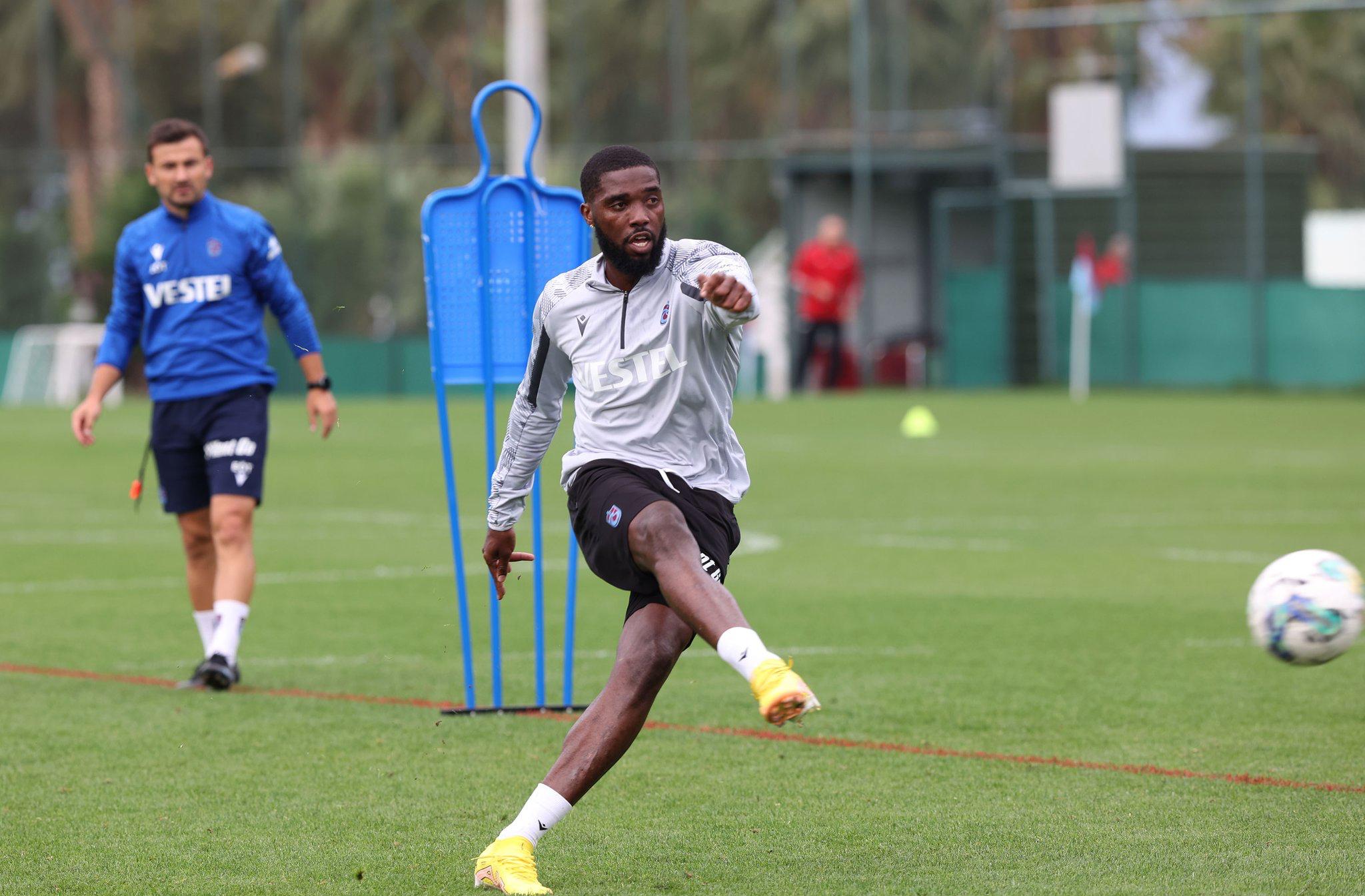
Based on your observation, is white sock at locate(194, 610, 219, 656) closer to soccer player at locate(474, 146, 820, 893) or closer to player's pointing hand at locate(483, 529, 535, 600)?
player's pointing hand at locate(483, 529, 535, 600)

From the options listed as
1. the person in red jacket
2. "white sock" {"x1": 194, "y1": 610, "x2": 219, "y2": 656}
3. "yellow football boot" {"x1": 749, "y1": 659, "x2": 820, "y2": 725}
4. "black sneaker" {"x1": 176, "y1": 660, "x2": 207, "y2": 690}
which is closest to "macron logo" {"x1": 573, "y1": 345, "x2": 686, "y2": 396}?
"yellow football boot" {"x1": 749, "y1": 659, "x2": 820, "y2": 725}

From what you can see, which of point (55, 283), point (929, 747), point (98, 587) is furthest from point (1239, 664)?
point (55, 283)

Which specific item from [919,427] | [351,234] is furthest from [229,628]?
[351,234]

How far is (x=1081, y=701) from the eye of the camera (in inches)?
305

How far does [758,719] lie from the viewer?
7551mm

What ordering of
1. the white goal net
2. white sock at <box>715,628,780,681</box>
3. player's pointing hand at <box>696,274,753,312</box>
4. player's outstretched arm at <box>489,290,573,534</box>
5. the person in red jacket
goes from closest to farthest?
white sock at <box>715,628,780,681</box> → player's pointing hand at <box>696,274,753,312</box> → player's outstretched arm at <box>489,290,573,534</box> → the person in red jacket → the white goal net

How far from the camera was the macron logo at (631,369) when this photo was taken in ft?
17.2

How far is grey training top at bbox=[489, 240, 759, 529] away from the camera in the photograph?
5.24 meters

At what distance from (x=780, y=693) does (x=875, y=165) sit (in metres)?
31.7

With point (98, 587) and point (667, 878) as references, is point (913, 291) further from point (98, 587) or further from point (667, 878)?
point (667, 878)

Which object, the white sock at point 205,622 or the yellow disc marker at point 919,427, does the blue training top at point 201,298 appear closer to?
the white sock at point 205,622

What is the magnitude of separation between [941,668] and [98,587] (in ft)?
17.3

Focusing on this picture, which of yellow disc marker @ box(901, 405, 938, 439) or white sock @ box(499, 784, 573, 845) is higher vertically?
white sock @ box(499, 784, 573, 845)

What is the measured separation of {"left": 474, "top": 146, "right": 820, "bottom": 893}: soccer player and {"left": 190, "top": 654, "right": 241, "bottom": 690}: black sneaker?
304 cm
